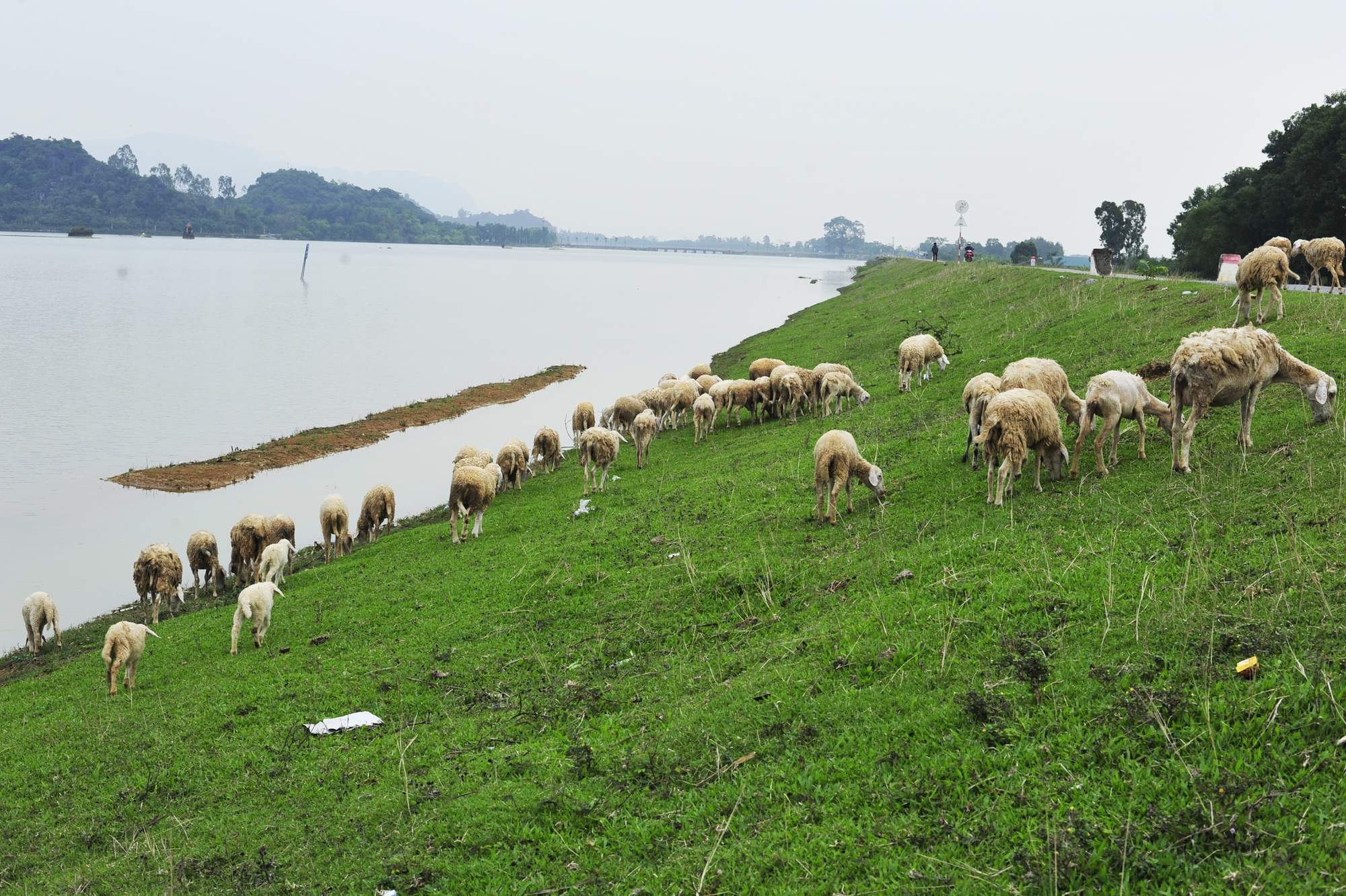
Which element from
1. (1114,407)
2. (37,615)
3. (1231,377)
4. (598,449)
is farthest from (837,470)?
(37,615)

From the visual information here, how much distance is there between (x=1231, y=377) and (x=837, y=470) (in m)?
5.76

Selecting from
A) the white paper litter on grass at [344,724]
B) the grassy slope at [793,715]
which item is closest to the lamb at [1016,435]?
the grassy slope at [793,715]

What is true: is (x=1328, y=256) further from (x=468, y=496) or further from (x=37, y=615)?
(x=37, y=615)

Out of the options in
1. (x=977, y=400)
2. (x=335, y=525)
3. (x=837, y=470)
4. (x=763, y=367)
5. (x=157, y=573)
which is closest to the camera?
(x=837, y=470)

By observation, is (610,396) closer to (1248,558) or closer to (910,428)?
(910,428)

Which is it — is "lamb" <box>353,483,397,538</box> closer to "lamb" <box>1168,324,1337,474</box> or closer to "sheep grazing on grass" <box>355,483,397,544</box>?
"sheep grazing on grass" <box>355,483,397,544</box>

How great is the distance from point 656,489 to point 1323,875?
15836mm

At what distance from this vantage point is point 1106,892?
520 cm

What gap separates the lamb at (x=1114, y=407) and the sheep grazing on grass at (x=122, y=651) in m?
14.6

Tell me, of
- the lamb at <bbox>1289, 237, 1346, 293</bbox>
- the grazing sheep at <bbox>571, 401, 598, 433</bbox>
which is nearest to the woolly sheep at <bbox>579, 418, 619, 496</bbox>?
the grazing sheep at <bbox>571, 401, 598, 433</bbox>

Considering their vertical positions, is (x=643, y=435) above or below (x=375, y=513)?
above

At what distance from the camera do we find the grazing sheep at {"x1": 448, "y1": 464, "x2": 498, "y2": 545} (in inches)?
742

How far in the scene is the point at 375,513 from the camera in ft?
70.4

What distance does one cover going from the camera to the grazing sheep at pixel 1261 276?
17969mm
